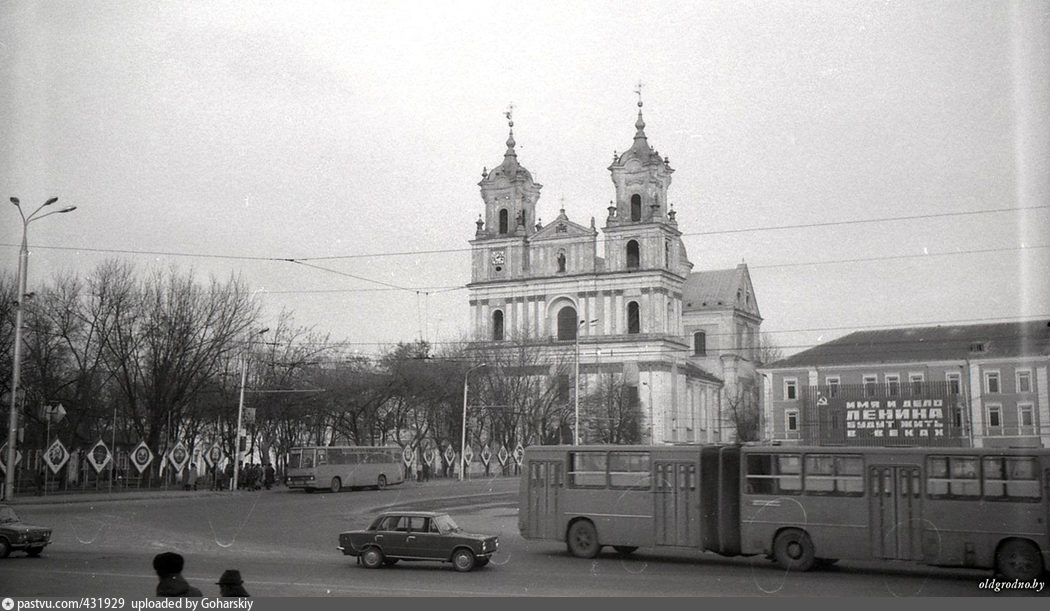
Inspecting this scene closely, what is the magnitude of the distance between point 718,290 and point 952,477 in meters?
84.3

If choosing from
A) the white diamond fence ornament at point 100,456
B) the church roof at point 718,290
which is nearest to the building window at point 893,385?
the white diamond fence ornament at point 100,456

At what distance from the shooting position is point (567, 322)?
81.5m

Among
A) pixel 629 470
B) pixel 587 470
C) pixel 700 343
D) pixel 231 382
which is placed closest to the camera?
pixel 629 470

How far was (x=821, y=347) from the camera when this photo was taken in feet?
174

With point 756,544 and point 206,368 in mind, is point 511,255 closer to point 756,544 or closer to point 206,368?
point 206,368

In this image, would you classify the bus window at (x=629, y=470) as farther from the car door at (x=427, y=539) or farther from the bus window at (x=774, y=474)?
the car door at (x=427, y=539)

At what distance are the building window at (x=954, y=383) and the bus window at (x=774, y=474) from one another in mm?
27908

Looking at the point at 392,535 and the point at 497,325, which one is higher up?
the point at 497,325

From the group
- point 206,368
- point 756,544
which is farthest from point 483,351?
point 756,544

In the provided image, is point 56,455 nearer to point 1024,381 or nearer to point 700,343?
point 1024,381

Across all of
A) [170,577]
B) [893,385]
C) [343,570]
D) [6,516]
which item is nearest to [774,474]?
[343,570]

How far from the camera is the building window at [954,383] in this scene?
42.2 m

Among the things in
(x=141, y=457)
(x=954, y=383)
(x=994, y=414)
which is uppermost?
(x=954, y=383)

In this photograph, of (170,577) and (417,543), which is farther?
(417,543)
